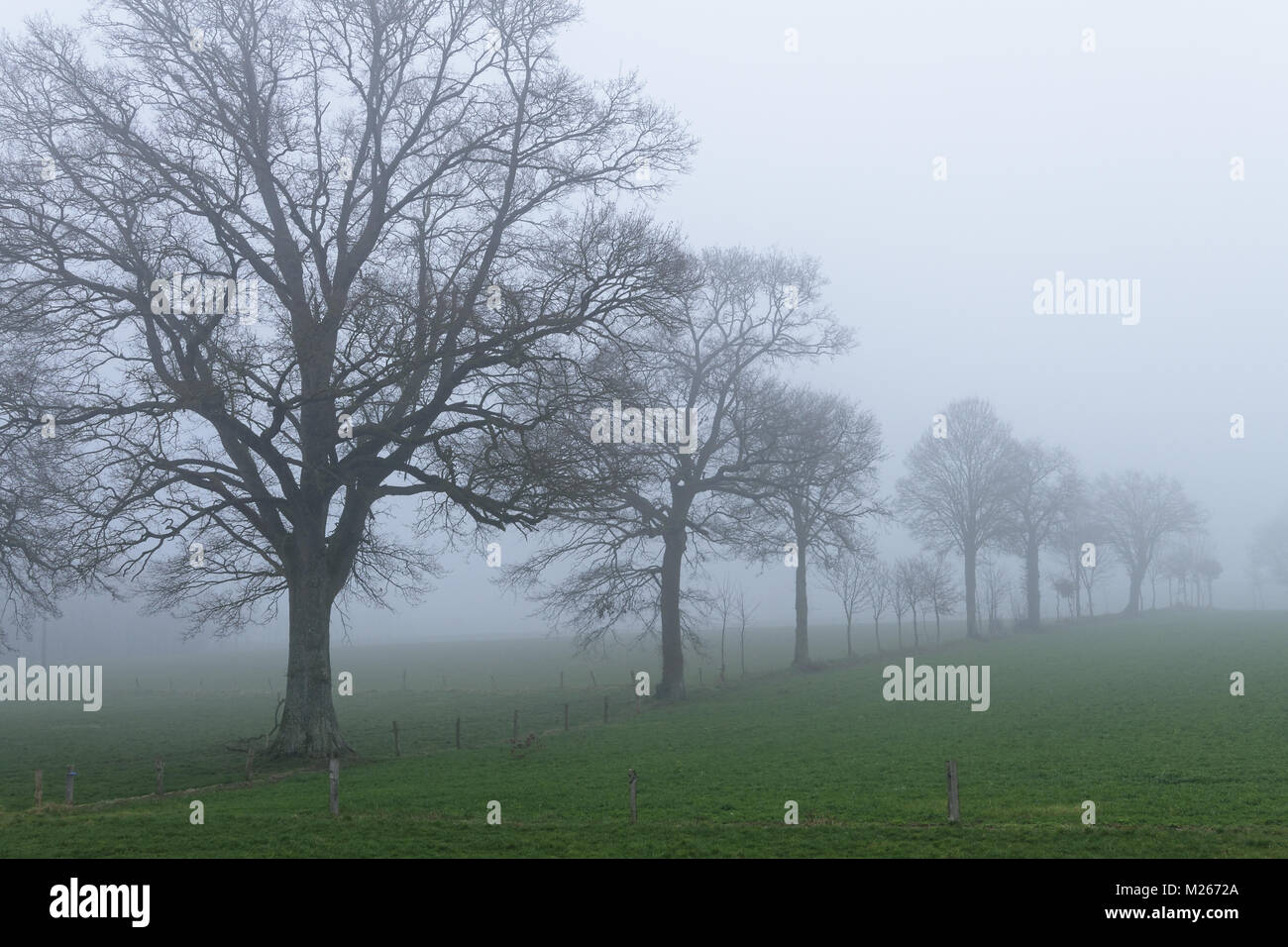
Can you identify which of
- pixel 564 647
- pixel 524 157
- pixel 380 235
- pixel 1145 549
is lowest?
pixel 564 647

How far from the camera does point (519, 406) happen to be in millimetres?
20906

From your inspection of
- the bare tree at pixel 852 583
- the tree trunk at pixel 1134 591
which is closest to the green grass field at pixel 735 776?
the bare tree at pixel 852 583

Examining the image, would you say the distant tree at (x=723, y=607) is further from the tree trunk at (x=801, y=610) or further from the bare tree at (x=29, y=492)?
the bare tree at (x=29, y=492)

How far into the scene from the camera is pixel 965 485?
62.4 metres

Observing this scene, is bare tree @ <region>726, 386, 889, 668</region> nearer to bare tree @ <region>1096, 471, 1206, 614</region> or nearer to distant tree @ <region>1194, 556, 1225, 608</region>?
bare tree @ <region>1096, 471, 1206, 614</region>

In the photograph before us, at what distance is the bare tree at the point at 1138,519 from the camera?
91.7 meters

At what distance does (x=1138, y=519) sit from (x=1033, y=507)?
3135 centimetres

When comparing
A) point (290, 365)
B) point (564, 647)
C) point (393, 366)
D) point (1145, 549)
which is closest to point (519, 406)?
point (393, 366)

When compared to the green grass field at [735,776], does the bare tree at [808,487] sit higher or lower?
higher

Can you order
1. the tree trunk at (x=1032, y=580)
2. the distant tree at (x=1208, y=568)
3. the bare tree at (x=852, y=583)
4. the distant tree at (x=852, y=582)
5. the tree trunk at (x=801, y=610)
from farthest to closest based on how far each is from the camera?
the distant tree at (x=1208, y=568), the tree trunk at (x=1032, y=580), the bare tree at (x=852, y=583), the distant tree at (x=852, y=582), the tree trunk at (x=801, y=610)

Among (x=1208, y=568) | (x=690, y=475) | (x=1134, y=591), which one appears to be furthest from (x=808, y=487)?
(x=1208, y=568)

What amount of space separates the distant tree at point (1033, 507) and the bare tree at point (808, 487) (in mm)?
25967
